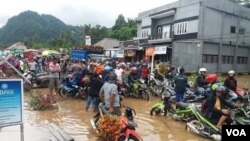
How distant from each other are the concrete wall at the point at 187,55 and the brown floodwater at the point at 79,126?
1694 cm

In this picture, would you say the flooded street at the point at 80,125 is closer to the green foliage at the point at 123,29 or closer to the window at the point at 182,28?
the window at the point at 182,28

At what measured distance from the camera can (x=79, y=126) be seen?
981 centimetres

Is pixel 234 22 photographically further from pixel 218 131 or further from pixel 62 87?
pixel 218 131

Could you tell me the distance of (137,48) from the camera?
1389 inches

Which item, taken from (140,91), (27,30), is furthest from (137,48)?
(27,30)

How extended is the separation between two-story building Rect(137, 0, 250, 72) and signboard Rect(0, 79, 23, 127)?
25.2m

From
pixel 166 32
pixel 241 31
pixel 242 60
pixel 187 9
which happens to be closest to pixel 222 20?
pixel 187 9

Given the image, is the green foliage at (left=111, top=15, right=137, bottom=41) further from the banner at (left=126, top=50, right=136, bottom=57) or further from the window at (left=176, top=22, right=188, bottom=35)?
the window at (left=176, top=22, right=188, bottom=35)

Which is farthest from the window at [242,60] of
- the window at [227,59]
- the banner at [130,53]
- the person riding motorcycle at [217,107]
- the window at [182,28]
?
the person riding motorcycle at [217,107]

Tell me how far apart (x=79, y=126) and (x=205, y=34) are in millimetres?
23728

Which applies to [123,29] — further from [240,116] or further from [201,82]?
[240,116]

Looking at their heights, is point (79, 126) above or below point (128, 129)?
below

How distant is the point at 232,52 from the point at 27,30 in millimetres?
73356

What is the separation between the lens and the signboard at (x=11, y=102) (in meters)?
5.28
